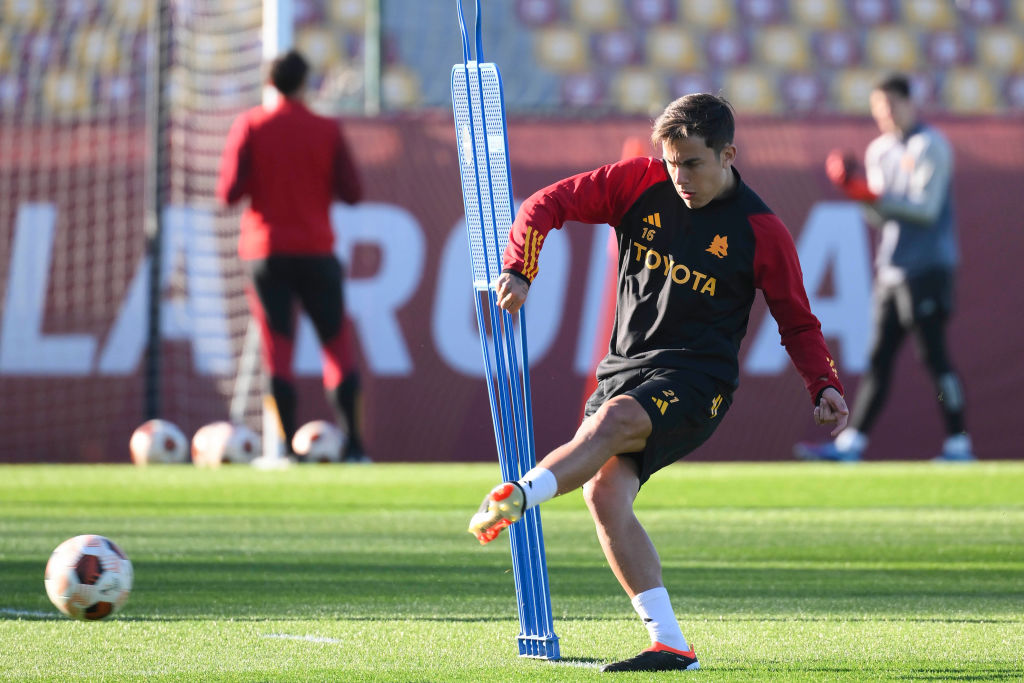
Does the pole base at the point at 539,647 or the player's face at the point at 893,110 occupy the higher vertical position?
the player's face at the point at 893,110

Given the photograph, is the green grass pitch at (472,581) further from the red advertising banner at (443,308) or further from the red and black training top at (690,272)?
the red advertising banner at (443,308)

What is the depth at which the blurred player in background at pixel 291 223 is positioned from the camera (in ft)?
35.8

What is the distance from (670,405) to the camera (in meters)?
4.32

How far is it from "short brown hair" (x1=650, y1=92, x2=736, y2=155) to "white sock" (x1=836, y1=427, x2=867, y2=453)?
7589mm

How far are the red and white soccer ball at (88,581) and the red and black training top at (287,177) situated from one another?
19.9ft

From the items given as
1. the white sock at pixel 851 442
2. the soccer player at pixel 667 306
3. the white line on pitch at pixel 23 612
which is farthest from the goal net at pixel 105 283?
the soccer player at pixel 667 306

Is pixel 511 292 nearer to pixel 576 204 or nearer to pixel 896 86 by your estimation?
pixel 576 204

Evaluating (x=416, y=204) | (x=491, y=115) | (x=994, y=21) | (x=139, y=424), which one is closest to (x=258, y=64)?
(x=416, y=204)

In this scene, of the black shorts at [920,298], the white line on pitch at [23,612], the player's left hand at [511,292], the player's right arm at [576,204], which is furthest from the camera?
the black shorts at [920,298]

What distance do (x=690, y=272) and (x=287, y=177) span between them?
22.4 ft

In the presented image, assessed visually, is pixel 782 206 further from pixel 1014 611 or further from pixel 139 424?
pixel 1014 611

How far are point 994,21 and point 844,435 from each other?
6332 mm

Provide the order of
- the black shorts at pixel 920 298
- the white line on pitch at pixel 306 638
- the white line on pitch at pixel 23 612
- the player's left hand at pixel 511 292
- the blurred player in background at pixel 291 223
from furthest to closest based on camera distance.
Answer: the black shorts at pixel 920 298 → the blurred player in background at pixel 291 223 → the white line on pitch at pixel 23 612 → the white line on pitch at pixel 306 638 → the player's left hand at pixel 511 292

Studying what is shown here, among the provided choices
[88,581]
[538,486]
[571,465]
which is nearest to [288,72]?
[88,581]
